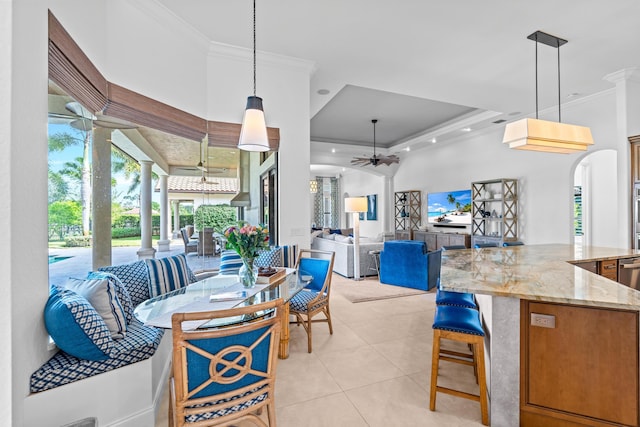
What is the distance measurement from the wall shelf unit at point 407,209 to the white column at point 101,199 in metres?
7.34

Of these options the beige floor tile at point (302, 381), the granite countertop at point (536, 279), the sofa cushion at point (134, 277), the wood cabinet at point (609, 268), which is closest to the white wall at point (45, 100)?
the sofa cushion at point (134, 277)

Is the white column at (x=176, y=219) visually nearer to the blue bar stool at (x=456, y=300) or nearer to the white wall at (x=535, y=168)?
the blue bar stool at (x=456, y=300)

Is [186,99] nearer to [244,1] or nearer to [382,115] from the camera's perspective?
[244,1]

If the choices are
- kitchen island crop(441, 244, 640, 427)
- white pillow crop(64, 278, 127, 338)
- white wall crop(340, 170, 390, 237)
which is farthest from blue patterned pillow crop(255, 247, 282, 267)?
white wall crop(340, 170, 390, 237)

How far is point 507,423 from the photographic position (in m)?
1.81

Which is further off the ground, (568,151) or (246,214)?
(568,151)

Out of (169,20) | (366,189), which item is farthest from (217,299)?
(366,189)

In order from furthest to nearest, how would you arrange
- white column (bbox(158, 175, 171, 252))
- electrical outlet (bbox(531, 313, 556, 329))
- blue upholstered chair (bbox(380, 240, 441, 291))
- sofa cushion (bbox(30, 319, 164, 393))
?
blue upholstered chair (bbox(380, 240, 441, 291)) → white column (bbox(158, 175, 171, 252)) → electrical outlet (bbox(531, 313, 556, 329)) → sofa cushion (bbox(30, 319, 164, 393))

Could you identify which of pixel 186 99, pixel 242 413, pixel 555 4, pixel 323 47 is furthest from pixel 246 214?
pixel 555 4

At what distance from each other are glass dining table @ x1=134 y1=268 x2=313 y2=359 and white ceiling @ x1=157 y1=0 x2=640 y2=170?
244cm

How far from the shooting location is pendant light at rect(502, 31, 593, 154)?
293 cm

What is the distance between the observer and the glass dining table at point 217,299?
1.78 m

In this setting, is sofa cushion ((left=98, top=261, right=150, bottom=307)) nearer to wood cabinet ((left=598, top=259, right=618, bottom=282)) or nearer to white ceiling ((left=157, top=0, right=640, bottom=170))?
white ceiling ((left=157, top=0, right=640, bottom=170))

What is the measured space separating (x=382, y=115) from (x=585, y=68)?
10.5 ft
